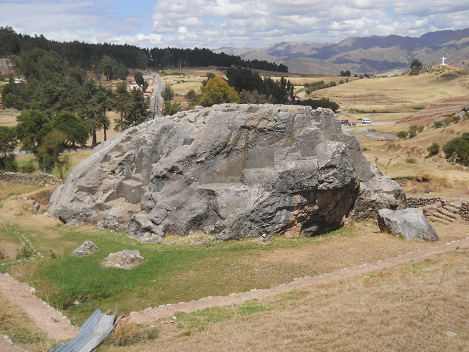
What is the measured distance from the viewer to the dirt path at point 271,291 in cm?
1673

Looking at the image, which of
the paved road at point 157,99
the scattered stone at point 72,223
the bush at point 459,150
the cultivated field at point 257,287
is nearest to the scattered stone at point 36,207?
the cultivated field at point 257,287

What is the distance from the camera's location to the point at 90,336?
44.2 ft

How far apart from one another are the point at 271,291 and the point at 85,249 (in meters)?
13.3

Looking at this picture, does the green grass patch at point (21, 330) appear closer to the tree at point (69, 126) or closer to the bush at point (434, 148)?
the tree at point (69, 126)

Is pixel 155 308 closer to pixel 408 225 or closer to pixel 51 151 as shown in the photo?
pixel 408 225

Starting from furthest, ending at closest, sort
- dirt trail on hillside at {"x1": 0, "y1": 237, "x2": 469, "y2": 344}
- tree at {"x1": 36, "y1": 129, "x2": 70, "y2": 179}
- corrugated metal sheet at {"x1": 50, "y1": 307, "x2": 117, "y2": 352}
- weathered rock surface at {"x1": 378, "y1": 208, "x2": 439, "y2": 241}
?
tree at {"x1": 36, "y1": 129, "x2": 70, "y2": 179} < weathered rock surface at {"x1": 378, "y1": 208, "x2": 439, "y2": 241} < dirt trail on hillside at {"x1": 0, "y1": 237, "x2": 469, "y2": 344} < corrugated metal sheet at {"x1": 50, "y1": 307, "x2": 117, "y2": 352}

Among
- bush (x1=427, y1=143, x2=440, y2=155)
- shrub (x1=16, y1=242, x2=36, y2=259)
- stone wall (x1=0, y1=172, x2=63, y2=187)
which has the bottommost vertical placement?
stone wall (x1=0, y1=172, x2=63, y2=187)

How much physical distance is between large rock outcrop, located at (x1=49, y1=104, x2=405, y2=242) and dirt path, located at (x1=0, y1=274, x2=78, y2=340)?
355 inches

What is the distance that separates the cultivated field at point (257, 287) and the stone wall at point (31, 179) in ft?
29.2

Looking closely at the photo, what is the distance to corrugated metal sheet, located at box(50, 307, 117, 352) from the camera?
1269cm

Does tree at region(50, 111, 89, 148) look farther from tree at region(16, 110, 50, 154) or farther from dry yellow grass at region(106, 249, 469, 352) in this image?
dry yellow grass at region(106, 249, 469, 352)

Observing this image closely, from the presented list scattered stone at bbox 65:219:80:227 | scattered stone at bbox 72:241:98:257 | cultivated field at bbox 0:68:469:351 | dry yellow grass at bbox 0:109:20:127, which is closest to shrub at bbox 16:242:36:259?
cultivated field at bbox 0:68:469:351

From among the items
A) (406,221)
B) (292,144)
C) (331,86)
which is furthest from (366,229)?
(331,86)

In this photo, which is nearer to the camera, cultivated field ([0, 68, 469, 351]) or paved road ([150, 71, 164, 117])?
cultivated field ([0, 68, 469, 351])
